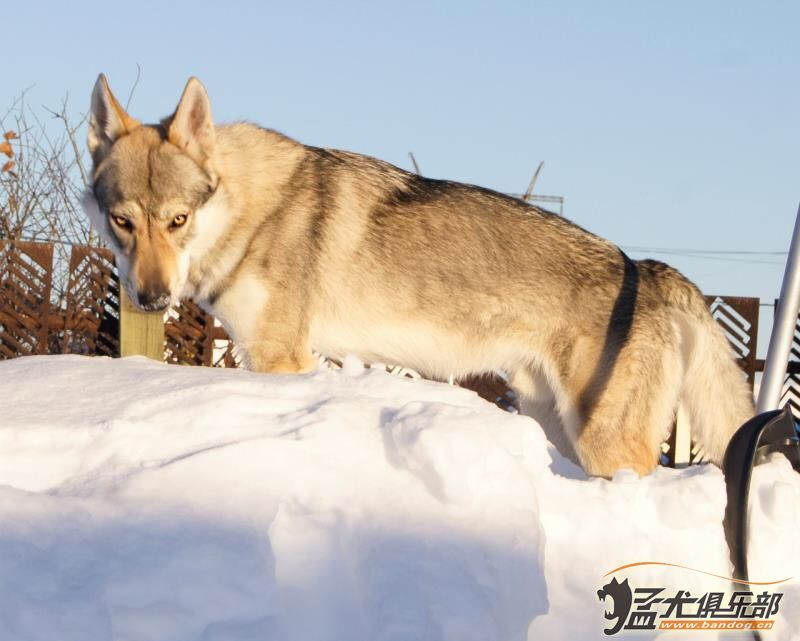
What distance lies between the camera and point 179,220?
183 inches

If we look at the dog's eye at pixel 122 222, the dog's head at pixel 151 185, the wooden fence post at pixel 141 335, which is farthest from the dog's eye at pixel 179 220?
the wooden fence post at pixel 141 335

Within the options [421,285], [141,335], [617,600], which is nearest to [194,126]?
[421,285]

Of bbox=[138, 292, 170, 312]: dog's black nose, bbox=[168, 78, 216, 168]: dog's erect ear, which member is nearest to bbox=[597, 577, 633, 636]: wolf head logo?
bbox=[138, 292, 170, 312]: dog's black nose

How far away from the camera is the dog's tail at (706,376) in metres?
4.96

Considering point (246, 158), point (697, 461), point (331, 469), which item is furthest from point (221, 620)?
point (697, 461)

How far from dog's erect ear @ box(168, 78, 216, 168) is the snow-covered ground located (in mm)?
2220

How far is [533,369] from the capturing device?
16.9 feet

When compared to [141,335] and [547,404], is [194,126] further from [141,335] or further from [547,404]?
[141,335]

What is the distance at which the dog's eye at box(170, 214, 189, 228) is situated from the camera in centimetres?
464

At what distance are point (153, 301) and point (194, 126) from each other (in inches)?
41.5

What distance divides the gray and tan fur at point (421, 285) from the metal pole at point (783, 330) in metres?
1.37

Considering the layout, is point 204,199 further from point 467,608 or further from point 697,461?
point 697,461

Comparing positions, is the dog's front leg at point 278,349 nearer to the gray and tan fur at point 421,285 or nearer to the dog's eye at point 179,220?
the gray and tan fur at point 421,285

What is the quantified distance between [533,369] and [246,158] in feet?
6.64
